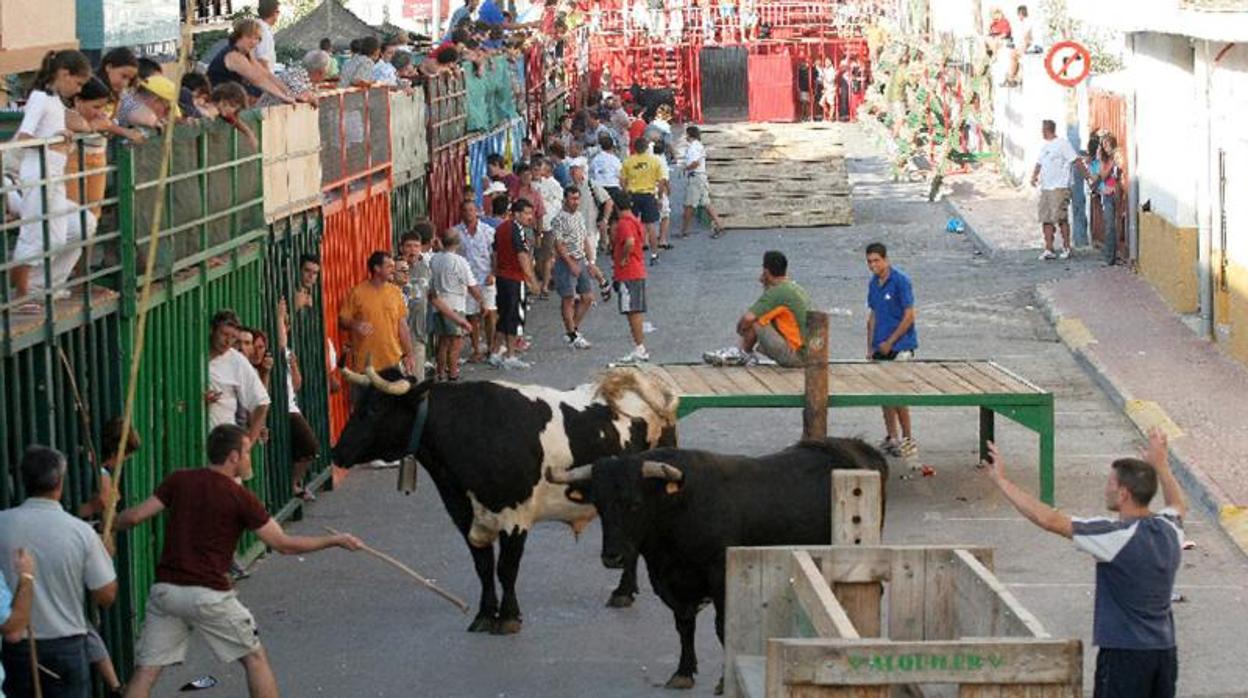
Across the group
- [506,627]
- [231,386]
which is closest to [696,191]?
[231,386]

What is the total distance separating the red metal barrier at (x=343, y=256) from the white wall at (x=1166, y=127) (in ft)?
33.9

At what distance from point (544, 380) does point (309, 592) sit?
952 centimetres

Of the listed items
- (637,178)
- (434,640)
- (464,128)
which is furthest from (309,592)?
(637,178)

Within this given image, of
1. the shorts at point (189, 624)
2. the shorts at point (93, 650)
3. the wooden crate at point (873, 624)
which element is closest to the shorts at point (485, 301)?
the shorts at point (189, 624)

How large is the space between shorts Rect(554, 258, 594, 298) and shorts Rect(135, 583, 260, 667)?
16.1 meters

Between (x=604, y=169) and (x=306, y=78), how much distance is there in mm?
14108

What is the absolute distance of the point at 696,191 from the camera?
41062 mm

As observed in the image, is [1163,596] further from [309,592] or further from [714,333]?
[714,333]

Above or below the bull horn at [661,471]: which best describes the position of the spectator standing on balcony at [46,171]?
above

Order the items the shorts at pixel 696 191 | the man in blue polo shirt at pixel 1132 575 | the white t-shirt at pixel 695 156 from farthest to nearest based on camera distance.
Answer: the shorts at pixel 696 191 < the white t-shirt at pixel 695 156 < the man in blue polo shirt at pixel 1132 575

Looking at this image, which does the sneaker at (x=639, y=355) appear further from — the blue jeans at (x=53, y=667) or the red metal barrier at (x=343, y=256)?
the blue jeans at (x=53, y=667)

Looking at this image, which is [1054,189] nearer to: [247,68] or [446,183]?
[446,183]

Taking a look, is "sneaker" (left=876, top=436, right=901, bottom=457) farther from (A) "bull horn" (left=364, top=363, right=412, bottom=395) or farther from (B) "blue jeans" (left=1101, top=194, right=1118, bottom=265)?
(B) "blue jeans" (left=1101, top=194, right=1118, bottom=265)

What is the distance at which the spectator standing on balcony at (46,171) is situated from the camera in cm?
1269
